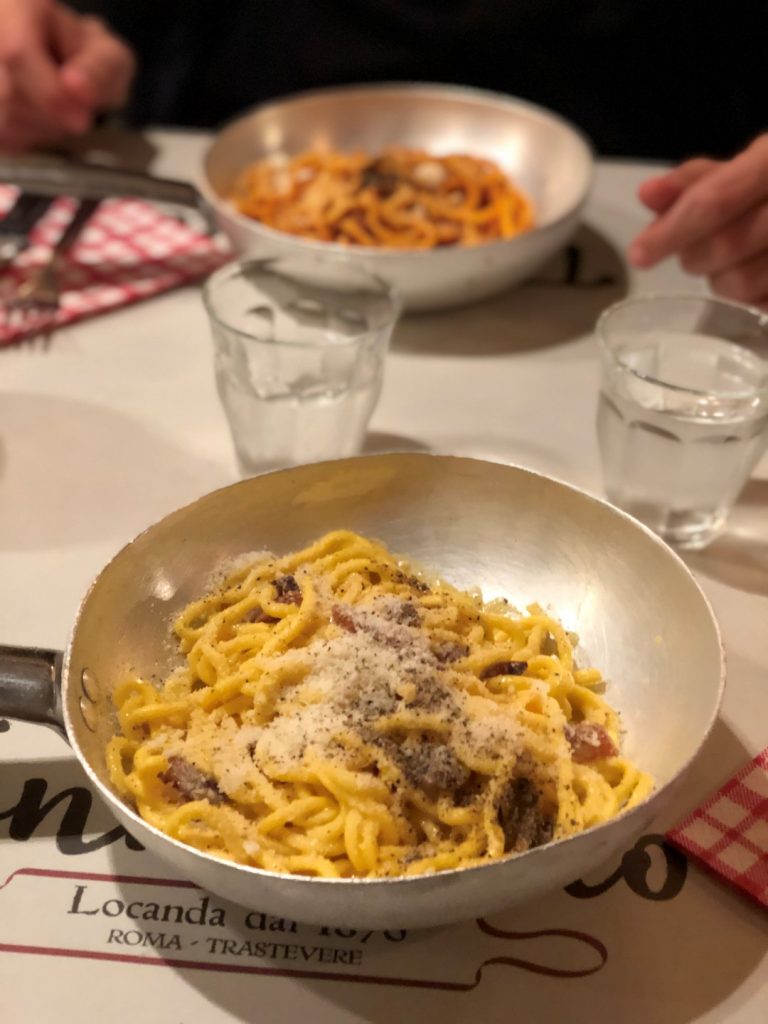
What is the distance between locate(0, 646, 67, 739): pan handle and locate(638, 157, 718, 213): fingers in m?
0.90

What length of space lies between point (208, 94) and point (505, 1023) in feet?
6.72

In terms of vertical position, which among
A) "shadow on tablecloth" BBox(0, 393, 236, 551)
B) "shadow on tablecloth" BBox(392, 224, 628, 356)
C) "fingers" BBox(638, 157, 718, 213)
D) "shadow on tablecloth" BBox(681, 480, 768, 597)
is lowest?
"shadow on tablecloth" BBox(0, 393, 236, 551)

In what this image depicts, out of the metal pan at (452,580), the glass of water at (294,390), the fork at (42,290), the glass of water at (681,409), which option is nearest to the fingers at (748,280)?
the glass of water at (681,409)

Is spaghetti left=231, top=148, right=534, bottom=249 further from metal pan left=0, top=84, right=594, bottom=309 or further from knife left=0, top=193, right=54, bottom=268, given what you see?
knife left=0, top=193, right=54, bottom=268

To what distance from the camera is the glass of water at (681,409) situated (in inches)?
36.1

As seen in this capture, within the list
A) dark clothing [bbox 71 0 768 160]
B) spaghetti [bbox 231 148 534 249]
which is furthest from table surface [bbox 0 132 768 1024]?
dark clothing [bbox 71 0 768 160]

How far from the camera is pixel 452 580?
875 mm

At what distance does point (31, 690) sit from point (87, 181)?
2.94ft

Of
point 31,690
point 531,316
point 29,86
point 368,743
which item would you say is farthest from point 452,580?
point 29,86

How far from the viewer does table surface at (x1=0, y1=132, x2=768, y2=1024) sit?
2.01 feet

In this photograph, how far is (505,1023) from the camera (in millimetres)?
596

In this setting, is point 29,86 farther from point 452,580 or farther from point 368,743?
point 368,743

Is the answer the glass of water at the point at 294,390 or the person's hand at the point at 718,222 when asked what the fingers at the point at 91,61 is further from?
the person's hand at the point at 718,222

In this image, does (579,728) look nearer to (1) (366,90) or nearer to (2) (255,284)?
(2) (255,284)
